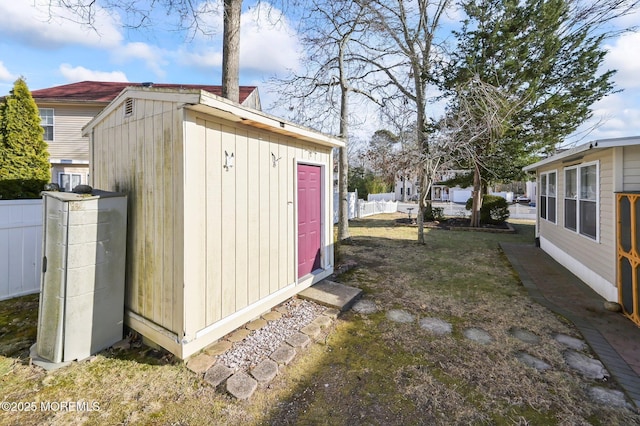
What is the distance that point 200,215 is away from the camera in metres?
2.70

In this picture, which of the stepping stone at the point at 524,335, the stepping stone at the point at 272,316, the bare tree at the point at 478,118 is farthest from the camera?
the bare tree at the point at 478,118

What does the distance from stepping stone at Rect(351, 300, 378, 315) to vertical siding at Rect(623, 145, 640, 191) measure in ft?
13.0

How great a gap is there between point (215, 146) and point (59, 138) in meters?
11.8

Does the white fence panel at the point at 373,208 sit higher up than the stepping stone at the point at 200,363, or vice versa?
the white fence panel at the point at 373,208

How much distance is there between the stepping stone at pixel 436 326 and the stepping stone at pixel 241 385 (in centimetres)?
217

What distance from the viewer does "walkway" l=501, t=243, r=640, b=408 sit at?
2615 mm

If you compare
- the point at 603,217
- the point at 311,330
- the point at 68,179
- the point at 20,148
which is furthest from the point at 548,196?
the point at 68,179

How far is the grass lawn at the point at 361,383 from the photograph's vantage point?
2.08 meters

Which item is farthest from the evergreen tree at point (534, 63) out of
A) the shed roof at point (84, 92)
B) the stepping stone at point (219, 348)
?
the stepping stone at point (219, 348)

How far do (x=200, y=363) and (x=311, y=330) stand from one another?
1219 mm

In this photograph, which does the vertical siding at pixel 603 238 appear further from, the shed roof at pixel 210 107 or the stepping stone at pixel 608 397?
the shed roof at pixel 210 107

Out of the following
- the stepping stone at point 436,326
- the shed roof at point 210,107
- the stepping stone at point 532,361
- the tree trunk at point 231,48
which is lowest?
the stepping stone at point 532,361

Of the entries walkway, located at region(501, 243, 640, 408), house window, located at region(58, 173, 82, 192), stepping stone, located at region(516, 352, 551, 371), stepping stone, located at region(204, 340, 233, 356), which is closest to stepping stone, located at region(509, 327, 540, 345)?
stepping stone, located at region(516, 352, 551, 371)

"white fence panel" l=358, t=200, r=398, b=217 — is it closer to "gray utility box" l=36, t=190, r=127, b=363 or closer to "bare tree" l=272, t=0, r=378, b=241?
"bare tree" l=272, t=0, r=378, b=241
